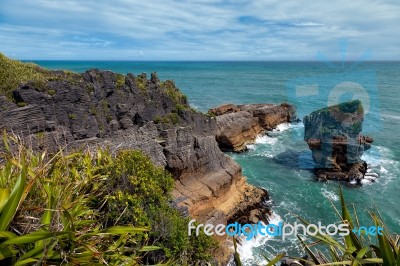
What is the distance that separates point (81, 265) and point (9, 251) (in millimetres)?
1040

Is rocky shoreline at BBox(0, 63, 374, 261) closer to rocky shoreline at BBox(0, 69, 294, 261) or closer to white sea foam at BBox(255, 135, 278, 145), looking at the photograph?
rocky shoreline at BBox(0, 69, 294, 261)

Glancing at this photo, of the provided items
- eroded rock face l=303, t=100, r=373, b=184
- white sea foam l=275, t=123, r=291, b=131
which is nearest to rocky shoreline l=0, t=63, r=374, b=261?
eroded rock face l=303, t=100, r=373, b=184

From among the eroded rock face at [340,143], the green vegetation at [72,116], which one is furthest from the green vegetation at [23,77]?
the eroded rock face at [340,143]

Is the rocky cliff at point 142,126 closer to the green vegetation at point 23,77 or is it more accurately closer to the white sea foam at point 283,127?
the green vegetation at point 23,77

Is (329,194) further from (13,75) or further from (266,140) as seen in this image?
(13,75)

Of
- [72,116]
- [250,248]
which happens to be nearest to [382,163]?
[250,248]

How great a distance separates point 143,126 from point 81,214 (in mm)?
15660

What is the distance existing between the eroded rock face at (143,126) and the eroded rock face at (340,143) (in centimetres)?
1018

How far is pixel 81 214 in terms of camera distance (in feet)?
18.7

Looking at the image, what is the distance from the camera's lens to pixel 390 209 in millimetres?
25828

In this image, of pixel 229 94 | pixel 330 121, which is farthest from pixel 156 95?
pixel 229 94

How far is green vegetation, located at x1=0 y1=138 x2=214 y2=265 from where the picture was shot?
436cm

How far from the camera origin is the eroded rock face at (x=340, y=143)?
31797 mm

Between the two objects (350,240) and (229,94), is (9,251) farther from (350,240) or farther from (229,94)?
(229,94)
